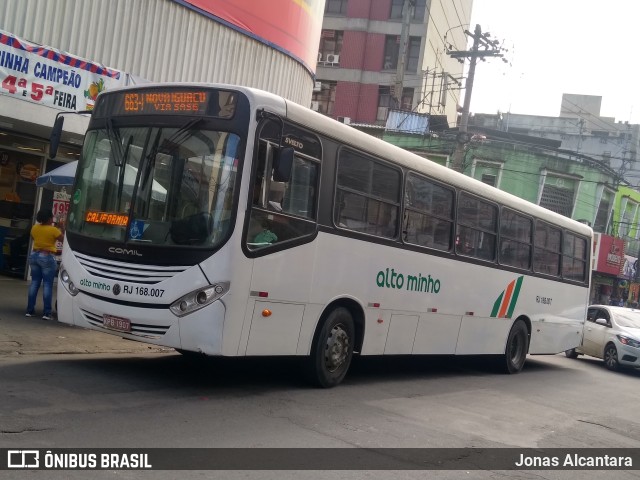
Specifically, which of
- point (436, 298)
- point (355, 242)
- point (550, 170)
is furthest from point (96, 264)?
point (550, 170)

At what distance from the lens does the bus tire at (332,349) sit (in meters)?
9.55

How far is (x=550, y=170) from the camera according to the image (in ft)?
133

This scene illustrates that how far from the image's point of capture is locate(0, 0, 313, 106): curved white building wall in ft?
47.2

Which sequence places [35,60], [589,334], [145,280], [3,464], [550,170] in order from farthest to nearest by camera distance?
[550,170]
[589,334]
[35,60]
[145,280]
[3,464]

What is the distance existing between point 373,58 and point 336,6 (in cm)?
455

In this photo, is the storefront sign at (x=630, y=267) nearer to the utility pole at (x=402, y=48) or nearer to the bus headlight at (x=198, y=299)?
the utility pole at (x=402, y=48)

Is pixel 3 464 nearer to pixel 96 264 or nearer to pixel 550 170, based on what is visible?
pixel 96 264

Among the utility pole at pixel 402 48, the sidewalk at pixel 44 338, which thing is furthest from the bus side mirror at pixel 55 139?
the utility pole at pixel 402 48

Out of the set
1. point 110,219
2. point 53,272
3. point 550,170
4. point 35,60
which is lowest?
point 53,272

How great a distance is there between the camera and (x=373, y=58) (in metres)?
51.2

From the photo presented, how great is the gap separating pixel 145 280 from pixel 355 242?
2.93 m

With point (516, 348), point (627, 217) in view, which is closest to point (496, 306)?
point (516, 348)

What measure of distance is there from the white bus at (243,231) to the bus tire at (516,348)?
166 inches

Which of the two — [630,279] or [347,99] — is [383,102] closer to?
[347,99]
